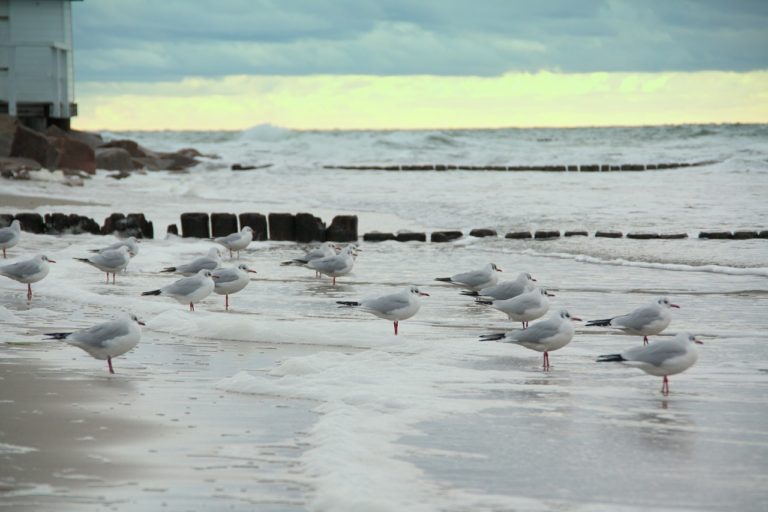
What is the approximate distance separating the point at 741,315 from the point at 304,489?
6.11 meters

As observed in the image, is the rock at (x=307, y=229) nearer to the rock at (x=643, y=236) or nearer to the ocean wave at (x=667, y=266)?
the ocean wave at (x=667, y=266)

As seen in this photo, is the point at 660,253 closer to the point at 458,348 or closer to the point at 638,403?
the point at 458,348

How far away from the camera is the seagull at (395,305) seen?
8.45 m

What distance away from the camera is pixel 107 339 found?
6875 mm

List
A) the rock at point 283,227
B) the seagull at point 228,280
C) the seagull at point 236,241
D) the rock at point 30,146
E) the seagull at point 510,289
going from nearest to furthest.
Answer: the seagull at point 510,289
the seagull at point 228,280
the seagull at point 236,241
the rock at point 283,227
the rock at point 30,146

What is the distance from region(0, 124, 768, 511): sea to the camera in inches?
176

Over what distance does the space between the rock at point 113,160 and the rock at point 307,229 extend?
21.4 meters

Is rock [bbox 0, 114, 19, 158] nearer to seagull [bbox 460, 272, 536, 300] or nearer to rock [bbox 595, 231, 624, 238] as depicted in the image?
rock [bbox 595, 231, 624, 238]

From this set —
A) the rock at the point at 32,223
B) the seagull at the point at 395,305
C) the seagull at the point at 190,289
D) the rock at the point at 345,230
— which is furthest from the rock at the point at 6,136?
the seagull at the point at 395,305

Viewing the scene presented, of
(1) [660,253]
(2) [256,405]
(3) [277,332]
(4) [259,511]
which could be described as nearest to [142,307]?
(3) [277,332]

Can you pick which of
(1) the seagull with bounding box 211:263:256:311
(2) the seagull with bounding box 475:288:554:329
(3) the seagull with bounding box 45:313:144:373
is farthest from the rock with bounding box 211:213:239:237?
(3) the seagull with bounding box 45:313:144:373

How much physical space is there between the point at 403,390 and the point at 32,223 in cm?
1146

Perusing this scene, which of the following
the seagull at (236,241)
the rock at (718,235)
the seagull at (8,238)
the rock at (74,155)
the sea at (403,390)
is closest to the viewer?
the sea at (403,390)

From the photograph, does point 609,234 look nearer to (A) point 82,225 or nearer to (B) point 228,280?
(B) point 228,280
